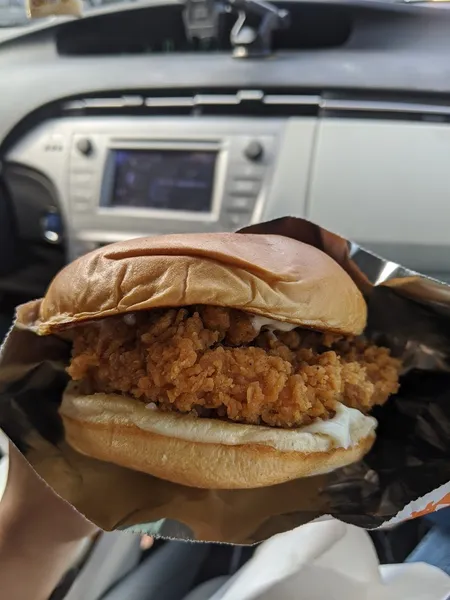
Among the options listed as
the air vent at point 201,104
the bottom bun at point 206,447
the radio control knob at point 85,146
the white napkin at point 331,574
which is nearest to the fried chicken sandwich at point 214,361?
the bottom bun at point 206,447

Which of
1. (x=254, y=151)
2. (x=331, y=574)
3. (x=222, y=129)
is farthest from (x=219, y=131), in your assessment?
(x=331, y=574)

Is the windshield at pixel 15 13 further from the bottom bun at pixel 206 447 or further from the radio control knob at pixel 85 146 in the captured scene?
the bottom bun at pixel 206 447

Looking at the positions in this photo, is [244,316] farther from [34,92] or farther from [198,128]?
[34,92]

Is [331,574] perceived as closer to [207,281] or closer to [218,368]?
[218,368]

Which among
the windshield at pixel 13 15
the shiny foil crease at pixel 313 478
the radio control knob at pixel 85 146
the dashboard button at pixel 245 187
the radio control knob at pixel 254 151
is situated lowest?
the shiny foil crease at pixel 313 478

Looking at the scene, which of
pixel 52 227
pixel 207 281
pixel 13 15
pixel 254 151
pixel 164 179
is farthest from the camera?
pixel 13 15

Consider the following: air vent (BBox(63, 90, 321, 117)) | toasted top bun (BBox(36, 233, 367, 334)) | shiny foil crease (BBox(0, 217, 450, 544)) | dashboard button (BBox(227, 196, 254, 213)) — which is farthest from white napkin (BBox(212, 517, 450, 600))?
air vent (BBox(63, 90, 321, 117))
